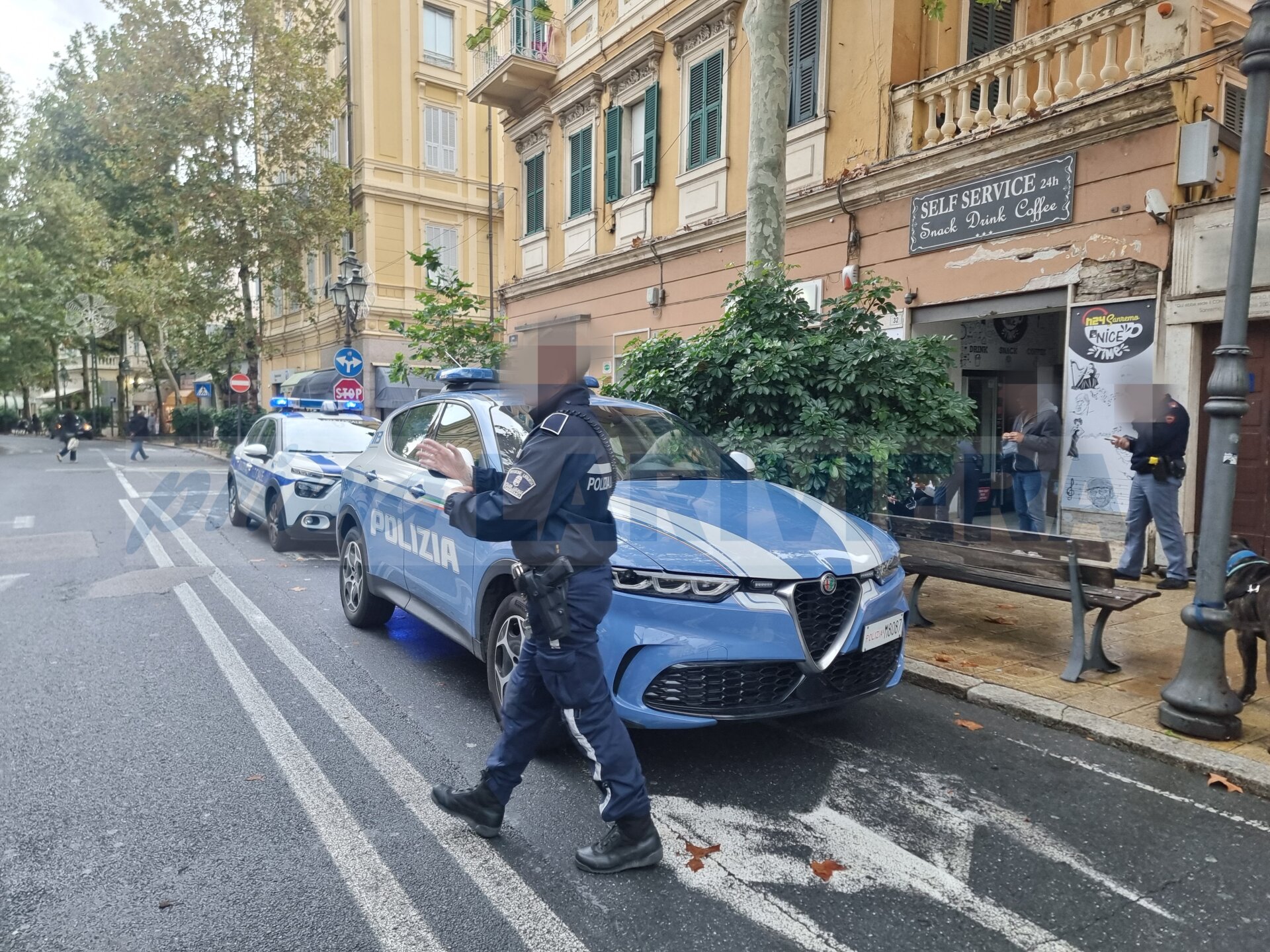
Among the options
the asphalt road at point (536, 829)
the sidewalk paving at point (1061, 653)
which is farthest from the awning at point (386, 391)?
the asphalt road at point (536, 829)

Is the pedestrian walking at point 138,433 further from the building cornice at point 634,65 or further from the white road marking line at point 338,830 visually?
the white road marking line at point 338,830

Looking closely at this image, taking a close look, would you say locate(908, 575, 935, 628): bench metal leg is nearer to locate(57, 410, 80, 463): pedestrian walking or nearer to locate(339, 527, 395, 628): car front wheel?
locate(339, 527, 395, 628): car front wheel

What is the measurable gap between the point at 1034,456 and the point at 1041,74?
157 inches

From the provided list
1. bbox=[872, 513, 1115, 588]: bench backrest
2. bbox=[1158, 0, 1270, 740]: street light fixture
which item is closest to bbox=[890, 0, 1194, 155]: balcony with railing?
bbox=[1158, 0, 1270, 740]: street light fixture

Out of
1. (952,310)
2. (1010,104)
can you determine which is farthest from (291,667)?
(1010,104)

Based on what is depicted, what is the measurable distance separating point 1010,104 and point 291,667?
9.08 meters

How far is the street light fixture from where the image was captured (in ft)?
14.1

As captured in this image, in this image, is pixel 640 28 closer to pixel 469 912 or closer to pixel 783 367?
pixel 783 367

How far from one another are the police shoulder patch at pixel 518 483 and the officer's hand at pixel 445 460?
16 cm

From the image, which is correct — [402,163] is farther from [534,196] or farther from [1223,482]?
[1223,482]

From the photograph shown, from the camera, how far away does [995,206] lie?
970 centimetres

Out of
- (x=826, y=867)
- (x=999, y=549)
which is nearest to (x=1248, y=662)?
(x=999, y=549)

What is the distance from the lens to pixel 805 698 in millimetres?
3787

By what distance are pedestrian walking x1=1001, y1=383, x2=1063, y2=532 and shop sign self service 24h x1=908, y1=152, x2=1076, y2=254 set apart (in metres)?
1.96
